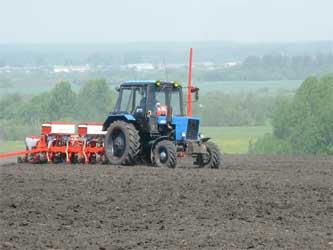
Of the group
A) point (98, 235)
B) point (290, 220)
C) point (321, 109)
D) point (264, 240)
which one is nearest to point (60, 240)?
point (98, 235)

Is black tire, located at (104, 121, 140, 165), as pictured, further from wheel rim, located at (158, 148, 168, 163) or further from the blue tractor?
wheel rim, located at (158, 148, 168, 163)

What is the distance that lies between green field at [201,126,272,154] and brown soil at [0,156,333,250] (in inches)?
1397

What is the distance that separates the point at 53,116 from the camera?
5544 centimetres

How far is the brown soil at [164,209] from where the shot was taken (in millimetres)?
11945

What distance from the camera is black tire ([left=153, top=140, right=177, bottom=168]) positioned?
72.5 ft

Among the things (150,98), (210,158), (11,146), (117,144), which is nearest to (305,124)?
(11,146)

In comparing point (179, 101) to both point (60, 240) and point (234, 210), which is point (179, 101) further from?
point (60, 240)

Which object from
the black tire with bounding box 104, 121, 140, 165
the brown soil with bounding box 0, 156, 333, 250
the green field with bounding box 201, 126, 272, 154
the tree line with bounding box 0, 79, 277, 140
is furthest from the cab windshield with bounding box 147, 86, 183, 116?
the green field with bounding box 201, 126, 272, 154

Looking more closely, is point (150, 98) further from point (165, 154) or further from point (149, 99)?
point (165, 154)

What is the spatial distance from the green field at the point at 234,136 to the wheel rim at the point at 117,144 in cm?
3059

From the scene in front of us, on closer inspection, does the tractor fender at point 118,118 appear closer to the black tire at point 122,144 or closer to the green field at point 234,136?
the black tire at point 122,144

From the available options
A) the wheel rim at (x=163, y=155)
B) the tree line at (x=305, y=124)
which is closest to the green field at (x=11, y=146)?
the tree line at (x=305, y=124)

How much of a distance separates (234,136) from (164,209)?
156ft

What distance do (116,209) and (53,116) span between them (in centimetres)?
4105
